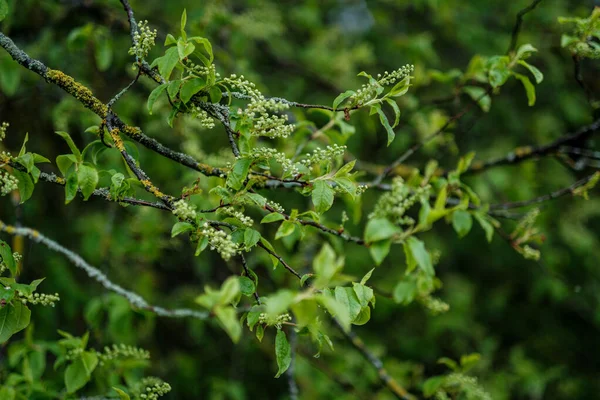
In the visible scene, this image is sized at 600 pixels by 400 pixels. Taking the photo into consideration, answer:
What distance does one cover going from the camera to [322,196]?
1.46 metres

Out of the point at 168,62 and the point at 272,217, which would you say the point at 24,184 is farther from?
the point at 272,217

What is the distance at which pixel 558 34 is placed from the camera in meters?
4.39

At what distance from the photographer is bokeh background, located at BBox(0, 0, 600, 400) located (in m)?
3.36

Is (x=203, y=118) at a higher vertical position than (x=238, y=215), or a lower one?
higher

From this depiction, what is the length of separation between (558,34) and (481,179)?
147 cm

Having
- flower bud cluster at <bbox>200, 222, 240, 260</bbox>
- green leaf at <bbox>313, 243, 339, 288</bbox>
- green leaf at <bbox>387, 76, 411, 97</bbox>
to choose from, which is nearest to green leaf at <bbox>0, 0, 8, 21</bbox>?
flower bud cluster at <bbox>200, 222, 240, 260</bbox>

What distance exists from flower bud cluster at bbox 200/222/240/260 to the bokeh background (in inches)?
64.9

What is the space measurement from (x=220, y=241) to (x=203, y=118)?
0.38 metres

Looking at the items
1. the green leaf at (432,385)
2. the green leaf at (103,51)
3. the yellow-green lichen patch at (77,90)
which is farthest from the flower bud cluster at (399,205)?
the green leaf at (103,51)

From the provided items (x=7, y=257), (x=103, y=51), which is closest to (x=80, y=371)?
(x=7, y=257)

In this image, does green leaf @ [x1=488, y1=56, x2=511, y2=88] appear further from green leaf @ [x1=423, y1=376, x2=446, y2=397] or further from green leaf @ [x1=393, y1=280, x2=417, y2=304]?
green leaf @ [x1=423, y1=376, x2=446, y2=397]

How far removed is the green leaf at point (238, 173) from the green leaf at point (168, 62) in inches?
12.0

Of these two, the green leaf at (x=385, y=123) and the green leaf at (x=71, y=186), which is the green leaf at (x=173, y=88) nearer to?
the green leaf at (x=71, y=186)

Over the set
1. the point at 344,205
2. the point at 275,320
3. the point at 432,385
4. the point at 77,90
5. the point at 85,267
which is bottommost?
the point at 344,205
